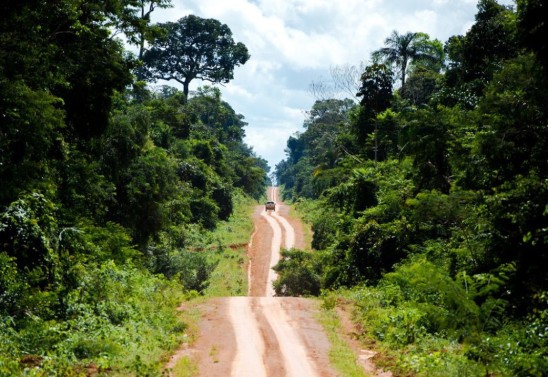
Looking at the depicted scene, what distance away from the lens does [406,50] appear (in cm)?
4603

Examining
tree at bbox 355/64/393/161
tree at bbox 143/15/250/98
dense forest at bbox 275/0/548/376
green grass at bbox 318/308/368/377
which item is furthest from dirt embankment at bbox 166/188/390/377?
tree at bbox 143/15/250/98

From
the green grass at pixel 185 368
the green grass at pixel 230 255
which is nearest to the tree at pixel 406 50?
the green grass at pixel 230 255

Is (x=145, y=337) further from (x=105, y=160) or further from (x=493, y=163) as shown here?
(x=105, y=160)

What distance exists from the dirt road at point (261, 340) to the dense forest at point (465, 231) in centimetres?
166

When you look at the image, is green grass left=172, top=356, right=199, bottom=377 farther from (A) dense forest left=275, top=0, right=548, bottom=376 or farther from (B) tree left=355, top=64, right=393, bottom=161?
(B) tree left=355, top=64, right=393, bottom=161

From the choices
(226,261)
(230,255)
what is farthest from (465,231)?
(230,255)

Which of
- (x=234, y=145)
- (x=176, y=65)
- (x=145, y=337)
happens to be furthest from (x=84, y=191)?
(x=234, y=145)

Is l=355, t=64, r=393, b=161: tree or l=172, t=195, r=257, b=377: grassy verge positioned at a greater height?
l=355, t=64, r=393, b=161: tree

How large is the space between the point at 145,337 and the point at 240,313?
218 inches

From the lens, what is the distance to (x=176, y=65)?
6569 cm

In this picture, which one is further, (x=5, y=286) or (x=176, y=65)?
(x=176, y=65)

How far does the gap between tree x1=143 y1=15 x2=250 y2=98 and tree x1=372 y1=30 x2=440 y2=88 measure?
27.0 m

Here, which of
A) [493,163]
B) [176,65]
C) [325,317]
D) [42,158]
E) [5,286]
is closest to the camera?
[5,286]

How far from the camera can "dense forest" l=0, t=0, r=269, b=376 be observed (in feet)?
37.2
